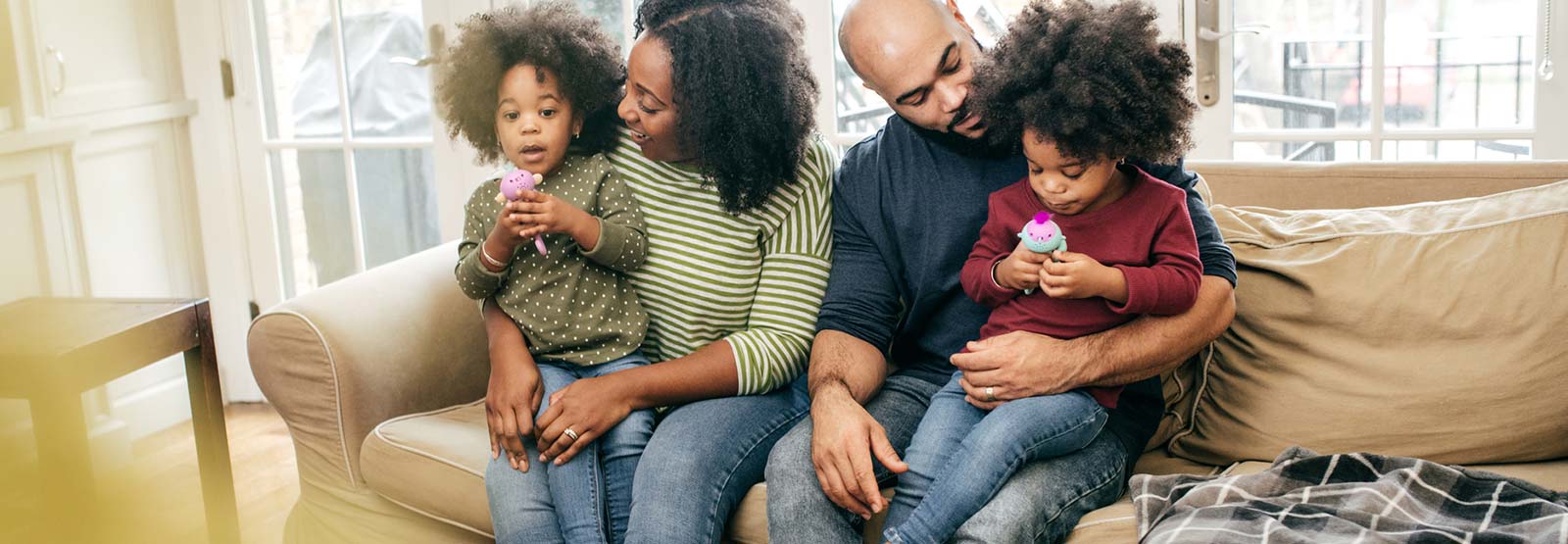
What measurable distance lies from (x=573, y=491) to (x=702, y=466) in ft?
0.55

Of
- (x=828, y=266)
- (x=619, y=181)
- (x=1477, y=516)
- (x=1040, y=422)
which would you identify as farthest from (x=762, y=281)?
(x=1477, y=516)

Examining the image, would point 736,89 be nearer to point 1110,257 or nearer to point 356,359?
point 1110,257

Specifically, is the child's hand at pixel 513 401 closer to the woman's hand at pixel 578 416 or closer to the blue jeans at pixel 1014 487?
the woman's hand at pixel 578 416

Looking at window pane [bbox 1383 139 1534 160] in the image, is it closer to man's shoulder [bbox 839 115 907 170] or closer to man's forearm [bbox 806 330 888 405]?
man's shoulder [bbox 839 115 907 170]

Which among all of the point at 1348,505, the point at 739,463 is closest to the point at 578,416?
the point at 739,463

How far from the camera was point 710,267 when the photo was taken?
1.71 metres

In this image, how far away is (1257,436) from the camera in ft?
5.14

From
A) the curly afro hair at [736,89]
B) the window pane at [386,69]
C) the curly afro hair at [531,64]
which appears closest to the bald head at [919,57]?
the curly afro hair at [736,89]

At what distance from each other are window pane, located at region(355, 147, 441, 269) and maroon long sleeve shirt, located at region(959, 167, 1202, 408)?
1.94m

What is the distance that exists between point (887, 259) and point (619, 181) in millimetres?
397

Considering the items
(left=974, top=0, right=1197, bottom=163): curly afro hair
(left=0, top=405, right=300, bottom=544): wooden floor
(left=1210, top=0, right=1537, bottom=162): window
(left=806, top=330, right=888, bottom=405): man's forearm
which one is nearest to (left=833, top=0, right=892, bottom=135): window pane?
(left=1210, top=0, right=1537, bottom=162): window

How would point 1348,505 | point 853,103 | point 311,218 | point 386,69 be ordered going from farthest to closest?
1. point 311,218
2. point 386,69
3. point 853,103
4. point 1348,505

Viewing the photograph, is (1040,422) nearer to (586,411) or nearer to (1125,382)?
(1125,382)

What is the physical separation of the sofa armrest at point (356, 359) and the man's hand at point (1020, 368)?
848 mm
